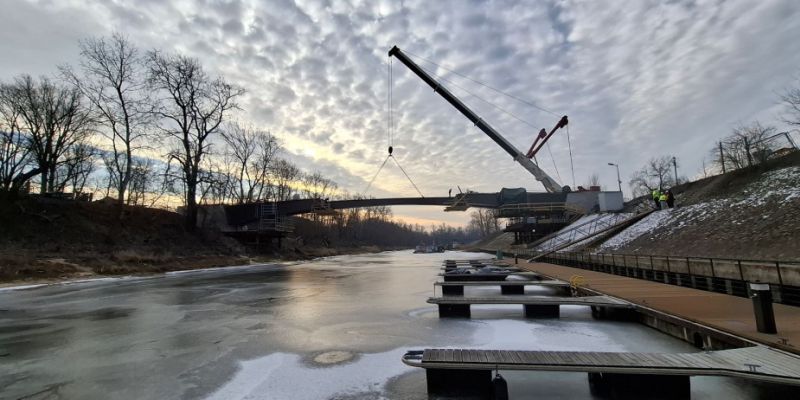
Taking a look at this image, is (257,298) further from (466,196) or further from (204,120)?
(466,196)

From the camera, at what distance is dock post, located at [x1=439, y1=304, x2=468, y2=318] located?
1181 centimetres

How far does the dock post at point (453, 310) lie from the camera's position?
11812 millimetres

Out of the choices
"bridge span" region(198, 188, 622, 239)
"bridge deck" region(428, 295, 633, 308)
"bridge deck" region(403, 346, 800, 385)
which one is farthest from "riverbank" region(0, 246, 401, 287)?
"bridge deck" region(403, 346, 800, 385)

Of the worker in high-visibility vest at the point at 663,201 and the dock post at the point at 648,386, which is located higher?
the worker in high-visibility vest at the point at 663,201

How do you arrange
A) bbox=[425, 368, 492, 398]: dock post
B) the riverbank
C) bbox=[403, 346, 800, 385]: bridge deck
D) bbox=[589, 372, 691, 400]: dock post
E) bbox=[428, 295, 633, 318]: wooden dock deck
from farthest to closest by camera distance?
the riverbank → bbox=[428, 295, 633, 318]: wooden dock deck → bbox=[425, 368, 492, 398]: dock post → bbox=[589, 372, 691, 400]: dock post → bbox=[403, 346, 800, 385]: bridge deck

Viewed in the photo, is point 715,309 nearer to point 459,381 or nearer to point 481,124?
point 459,381

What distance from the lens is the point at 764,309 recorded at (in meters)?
6.80

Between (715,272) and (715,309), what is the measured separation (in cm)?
495

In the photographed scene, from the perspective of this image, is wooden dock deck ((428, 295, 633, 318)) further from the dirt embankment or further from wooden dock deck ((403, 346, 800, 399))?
the dirt embankment

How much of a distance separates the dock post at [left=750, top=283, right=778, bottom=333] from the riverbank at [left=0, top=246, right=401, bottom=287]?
30718mm

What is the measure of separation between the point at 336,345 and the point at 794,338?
8.06 metres

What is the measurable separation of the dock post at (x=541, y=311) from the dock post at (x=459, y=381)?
6.31 meters

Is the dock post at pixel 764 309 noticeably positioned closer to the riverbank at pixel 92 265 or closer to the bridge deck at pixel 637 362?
the bridge deck at pixel 637 362

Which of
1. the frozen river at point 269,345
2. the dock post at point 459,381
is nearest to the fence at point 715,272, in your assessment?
the frozen river at point 269,345
